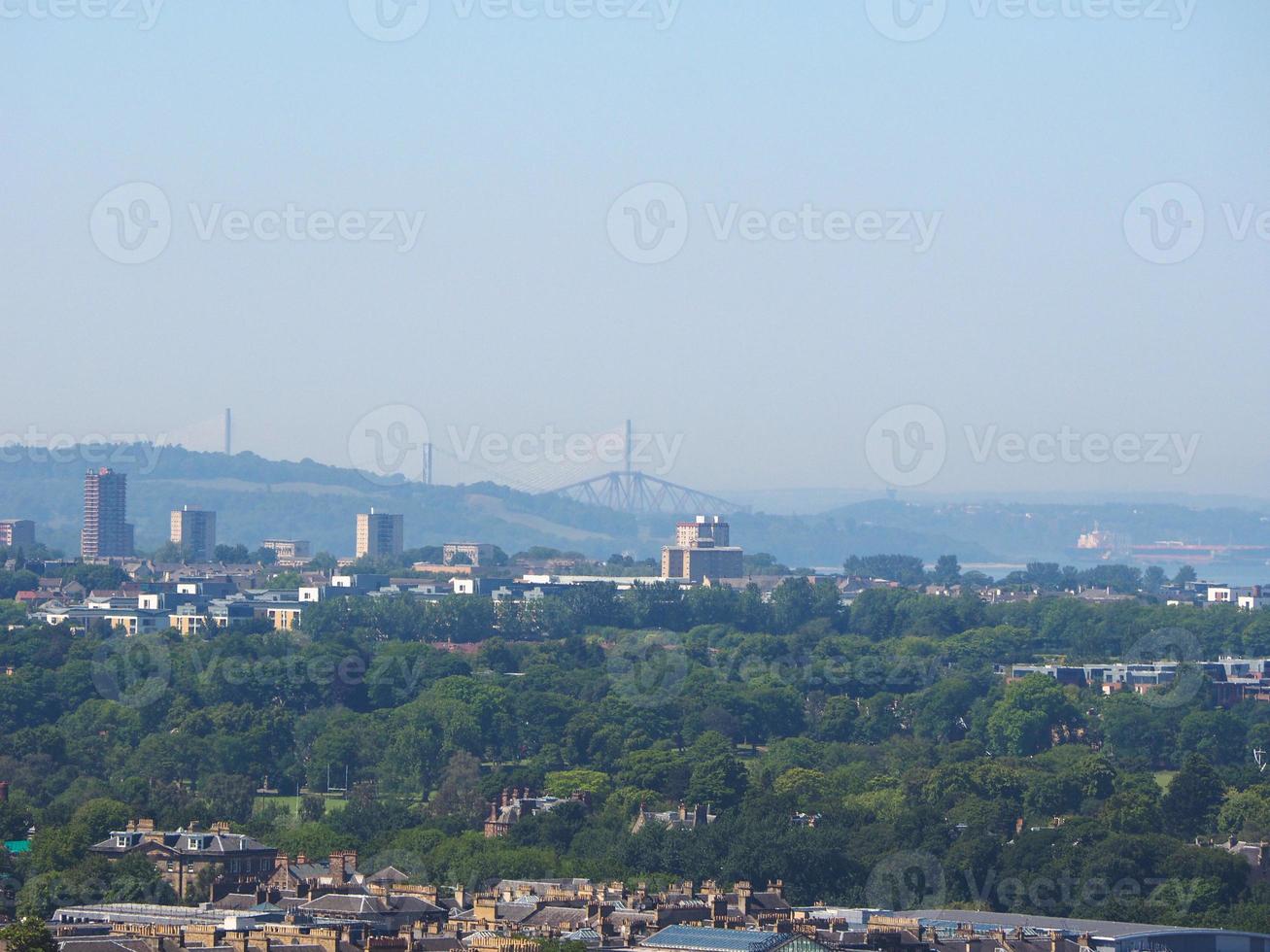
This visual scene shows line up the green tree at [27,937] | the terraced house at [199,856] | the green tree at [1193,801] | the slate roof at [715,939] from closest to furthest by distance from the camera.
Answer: the green tree at [27,937]
the slate roof at [715,939]
the terraced house at [199,856]
the green tree at [1193,801]

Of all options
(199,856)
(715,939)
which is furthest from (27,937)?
(199,856)

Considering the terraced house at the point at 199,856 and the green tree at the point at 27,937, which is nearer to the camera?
the green tree at the point at 27,937

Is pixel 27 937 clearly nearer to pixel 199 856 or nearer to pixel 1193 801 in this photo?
pixel 199 856

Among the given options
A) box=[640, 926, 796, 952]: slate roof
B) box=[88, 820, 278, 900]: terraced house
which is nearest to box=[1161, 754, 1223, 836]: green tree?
box=[88, 820, 278, 900]: terraced house

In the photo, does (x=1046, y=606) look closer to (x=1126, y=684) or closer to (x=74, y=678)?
(x=1126, y=684)

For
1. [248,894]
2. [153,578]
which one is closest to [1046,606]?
[153,578]

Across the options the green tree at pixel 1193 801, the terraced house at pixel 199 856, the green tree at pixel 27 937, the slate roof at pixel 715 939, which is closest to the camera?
the green tree at pixel 27 937

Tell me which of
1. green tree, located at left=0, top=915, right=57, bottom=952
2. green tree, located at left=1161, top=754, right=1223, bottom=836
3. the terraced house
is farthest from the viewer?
green tree, located at left=1161, top=754, right=1223, bottom=836

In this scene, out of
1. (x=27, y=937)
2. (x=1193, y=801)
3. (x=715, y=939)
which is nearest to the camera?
(x=27, y=937)

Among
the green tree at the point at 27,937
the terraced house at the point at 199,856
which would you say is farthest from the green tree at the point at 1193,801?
Result: the green tree at the point at 27,937

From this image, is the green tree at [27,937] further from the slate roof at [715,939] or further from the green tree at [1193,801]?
the green tree at [1193,801]

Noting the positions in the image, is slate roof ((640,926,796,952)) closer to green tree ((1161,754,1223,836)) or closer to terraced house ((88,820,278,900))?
terraced house ((88,820,278,900))
